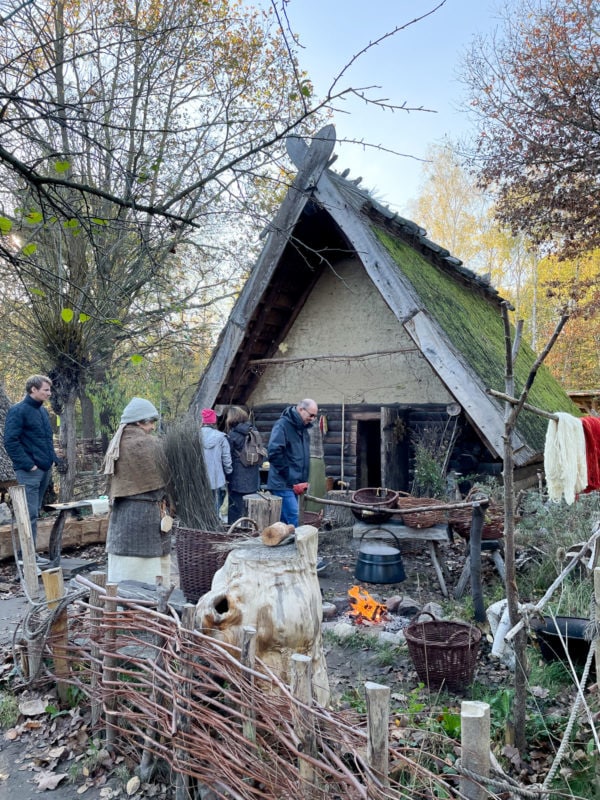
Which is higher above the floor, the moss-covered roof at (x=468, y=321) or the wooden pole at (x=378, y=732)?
the moss-covered roof at (x=468, y=321)

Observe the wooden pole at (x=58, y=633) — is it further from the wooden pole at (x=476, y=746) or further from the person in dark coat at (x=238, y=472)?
the person in dark coat at (x=238, y=472)

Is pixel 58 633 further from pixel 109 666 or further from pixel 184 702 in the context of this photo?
pixel 184 702

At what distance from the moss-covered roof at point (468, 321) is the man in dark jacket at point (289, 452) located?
1925 mm

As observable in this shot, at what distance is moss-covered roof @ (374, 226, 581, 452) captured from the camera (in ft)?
25.5

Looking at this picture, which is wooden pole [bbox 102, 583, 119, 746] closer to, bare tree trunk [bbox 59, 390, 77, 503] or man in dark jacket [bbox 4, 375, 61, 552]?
man in dark jacket [bbox 4, 375, 61, 552]

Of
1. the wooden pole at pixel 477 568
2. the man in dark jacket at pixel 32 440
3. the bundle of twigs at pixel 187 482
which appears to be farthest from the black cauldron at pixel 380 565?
the man in dark jacket at pixel 32 440

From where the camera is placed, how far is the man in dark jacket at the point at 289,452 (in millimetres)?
6539

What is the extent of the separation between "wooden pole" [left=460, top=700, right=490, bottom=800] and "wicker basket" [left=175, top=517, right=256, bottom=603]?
2796mm

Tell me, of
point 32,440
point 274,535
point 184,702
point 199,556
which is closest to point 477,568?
point 274,535

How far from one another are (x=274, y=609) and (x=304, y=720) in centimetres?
89

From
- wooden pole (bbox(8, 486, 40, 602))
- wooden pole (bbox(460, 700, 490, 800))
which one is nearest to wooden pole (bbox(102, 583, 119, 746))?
wooden pole (bbox(8, 486, 40, 602))

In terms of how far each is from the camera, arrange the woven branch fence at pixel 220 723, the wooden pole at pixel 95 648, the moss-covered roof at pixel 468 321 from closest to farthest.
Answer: the woven branch fence at pixel 220 723 → the wooden pole at pixel 95 648 → the moss-covered roof at pixel 468 321

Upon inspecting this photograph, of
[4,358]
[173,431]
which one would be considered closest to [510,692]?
[173,431]

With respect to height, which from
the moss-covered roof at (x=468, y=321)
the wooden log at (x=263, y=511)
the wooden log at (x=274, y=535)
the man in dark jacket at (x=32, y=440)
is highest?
the moss-covered roof at (x=468, y=321)
